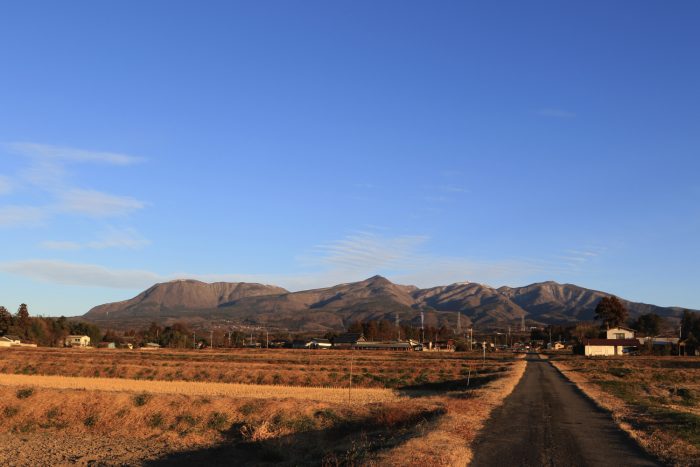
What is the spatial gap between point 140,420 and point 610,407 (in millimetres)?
23336

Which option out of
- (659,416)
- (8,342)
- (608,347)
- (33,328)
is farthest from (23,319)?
(659,416)

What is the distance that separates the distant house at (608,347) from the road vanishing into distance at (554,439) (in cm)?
10422

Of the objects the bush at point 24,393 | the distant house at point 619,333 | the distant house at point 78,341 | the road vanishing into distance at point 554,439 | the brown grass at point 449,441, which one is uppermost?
the distant house at point 619,333

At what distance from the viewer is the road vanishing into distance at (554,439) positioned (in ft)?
55.9

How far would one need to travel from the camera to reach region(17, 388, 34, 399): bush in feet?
111

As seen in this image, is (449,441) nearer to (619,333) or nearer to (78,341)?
(619,333)

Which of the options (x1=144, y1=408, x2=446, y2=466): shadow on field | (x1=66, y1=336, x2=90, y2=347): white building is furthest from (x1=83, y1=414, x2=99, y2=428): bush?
(x1=66, y1=336, x2=90, y2=347): white building

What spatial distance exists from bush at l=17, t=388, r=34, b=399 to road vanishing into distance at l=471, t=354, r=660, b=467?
24.9 metres

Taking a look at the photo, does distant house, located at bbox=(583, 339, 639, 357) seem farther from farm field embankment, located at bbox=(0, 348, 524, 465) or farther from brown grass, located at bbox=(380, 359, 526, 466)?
brown grass, located at bbox=(380, 359, 526, 466)

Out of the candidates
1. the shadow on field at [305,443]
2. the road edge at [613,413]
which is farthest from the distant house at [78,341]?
the shadow on field at [305,443]

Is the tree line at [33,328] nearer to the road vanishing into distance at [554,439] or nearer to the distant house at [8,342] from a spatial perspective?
the distant house at [8,342]

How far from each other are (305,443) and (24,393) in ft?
62.3

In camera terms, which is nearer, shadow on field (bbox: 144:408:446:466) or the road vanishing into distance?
the road vanishing into distance

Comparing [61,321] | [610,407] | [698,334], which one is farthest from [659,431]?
[61,321]
